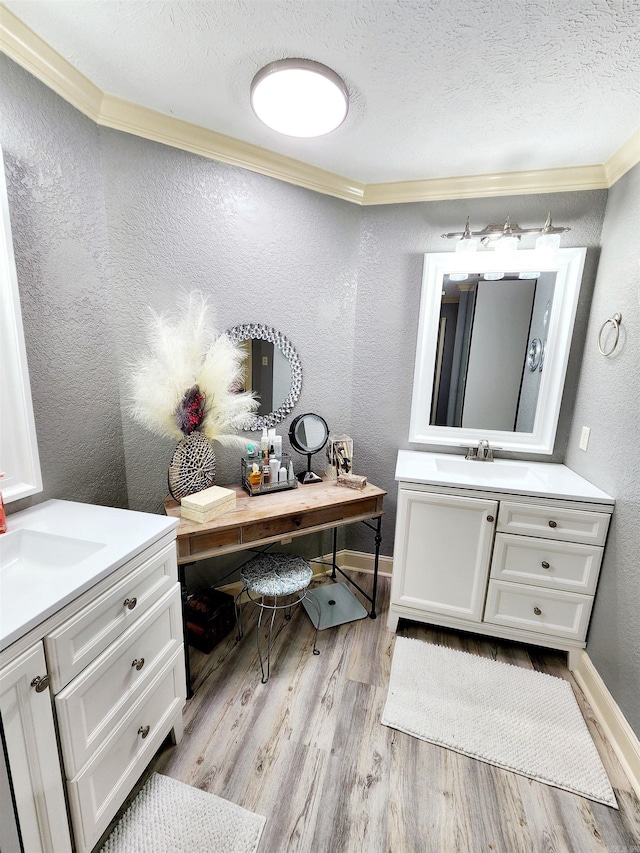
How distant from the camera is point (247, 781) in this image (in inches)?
48.1

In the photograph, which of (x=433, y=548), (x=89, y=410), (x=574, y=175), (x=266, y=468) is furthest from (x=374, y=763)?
(x=574, y=175)

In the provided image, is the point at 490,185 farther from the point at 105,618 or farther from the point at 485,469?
the point at 105,618

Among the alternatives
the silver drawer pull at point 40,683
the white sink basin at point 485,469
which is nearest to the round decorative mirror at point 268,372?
the white sink basin at point 485,469

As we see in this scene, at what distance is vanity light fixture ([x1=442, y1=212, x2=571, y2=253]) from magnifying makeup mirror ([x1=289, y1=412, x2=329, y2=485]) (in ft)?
4.00

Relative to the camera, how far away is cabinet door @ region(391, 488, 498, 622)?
Answer: 1.72 meters

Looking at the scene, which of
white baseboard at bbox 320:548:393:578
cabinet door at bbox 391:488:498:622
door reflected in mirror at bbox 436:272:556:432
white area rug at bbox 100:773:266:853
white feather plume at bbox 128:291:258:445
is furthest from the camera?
white baseboard at bbox 320:548:393:578

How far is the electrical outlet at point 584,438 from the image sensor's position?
5.91 ft

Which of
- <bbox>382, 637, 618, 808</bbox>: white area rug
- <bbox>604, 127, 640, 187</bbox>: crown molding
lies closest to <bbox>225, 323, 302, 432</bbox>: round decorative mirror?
<bbox>382, 637, 618, 808</bbox>: white area rug

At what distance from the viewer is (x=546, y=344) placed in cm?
196

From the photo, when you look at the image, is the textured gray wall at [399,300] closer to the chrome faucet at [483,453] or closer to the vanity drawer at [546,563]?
the chrome faucet at [483,453]

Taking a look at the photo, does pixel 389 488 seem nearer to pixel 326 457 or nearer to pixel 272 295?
pixel 326 457

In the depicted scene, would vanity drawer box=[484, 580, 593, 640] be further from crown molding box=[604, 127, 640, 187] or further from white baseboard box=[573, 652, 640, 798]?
crown molding box=[604, 127, 640, 187]

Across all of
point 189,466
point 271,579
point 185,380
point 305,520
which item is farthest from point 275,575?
point 185,380

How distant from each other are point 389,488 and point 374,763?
53.1 inches
